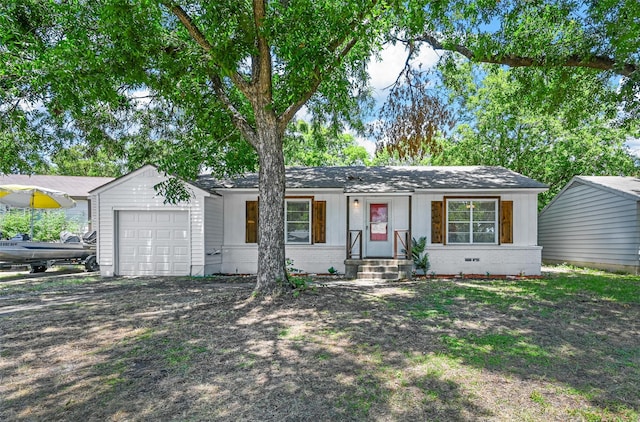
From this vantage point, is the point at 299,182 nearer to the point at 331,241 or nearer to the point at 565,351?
the point at 331,241

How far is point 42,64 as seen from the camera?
6535 mm

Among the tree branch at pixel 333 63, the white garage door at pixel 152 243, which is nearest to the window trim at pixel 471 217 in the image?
the tree branch at pixel 333 63

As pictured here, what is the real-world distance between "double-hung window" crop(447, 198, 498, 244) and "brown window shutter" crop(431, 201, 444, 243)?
234 mm

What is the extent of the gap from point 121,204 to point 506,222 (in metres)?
11.7

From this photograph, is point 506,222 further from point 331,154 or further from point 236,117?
point 331,154

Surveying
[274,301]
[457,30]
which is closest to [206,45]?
[274,301]

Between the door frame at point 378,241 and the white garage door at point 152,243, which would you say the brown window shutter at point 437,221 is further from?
the white garage door at point 152,243

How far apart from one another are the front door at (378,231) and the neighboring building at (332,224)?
0.10 feet

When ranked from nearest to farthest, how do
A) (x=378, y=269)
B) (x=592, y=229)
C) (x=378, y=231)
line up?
1. (x=378, y=269)
2. (x=378, y=231)
3. (x=592, y=229)

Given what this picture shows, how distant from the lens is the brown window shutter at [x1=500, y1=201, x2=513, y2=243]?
1166cm

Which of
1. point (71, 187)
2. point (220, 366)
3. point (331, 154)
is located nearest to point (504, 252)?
point (220, 366)

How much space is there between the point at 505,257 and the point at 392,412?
9855 millimetres

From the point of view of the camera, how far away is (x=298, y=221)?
12.4 metres

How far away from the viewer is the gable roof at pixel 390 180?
11578 mm
